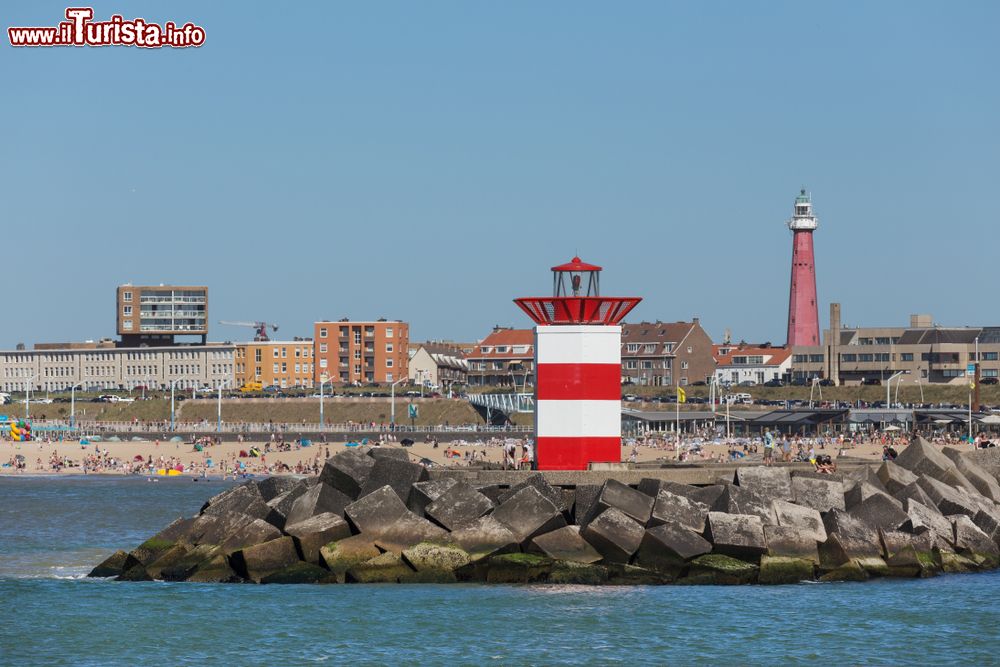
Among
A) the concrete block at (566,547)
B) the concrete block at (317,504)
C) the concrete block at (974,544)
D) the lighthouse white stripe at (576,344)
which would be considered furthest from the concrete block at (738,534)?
the concrete block at (317,504)

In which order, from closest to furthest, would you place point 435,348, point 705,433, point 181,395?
point 705,433
point 181,395
point 435,348

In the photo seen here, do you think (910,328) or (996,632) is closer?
(996,632)

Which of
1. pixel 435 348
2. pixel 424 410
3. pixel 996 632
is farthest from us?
pixel 435 348

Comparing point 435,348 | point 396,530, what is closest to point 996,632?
point 396,530

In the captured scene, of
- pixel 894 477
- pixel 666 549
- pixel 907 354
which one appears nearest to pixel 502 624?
pixel 666 549

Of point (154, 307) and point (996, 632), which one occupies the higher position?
point (154, 307)

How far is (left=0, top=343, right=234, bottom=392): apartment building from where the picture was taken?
166m

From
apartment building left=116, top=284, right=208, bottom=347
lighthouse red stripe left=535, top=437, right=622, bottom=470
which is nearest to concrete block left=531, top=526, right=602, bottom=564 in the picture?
lighthouse red stripe left=535, top=437, right=622, bottom=470

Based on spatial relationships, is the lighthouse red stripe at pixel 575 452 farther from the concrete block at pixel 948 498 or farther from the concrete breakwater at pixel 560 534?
the concrete block at pixel 948 498

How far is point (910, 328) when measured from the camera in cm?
13112

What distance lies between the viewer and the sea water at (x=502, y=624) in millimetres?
23266

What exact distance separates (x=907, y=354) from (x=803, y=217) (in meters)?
21.2

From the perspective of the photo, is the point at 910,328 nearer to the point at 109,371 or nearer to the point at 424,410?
the point at 424,410

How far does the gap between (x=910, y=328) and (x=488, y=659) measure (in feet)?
375
